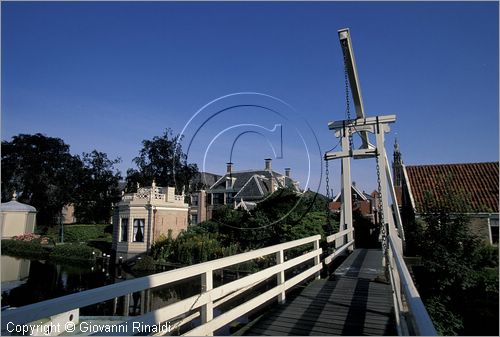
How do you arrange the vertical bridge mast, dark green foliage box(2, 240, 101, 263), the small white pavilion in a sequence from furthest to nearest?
the small white pavilion, dark green foliage box(2, 240, 101, 263), the vertical bridge mast

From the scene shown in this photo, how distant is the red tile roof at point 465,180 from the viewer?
16.8 meters

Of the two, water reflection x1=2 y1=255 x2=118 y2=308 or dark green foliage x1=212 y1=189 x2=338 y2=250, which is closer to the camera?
water reflection x1=2 y1=255 x2=118 y2=308

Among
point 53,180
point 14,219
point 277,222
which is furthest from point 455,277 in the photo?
point 53,180

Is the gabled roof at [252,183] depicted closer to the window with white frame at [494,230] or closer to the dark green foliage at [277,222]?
the dark green foliage at [277,222]

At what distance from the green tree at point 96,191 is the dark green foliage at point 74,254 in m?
15.6

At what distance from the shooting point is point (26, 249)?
29.6m

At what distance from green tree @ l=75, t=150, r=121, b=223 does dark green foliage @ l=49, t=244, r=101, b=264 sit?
51.1 ft

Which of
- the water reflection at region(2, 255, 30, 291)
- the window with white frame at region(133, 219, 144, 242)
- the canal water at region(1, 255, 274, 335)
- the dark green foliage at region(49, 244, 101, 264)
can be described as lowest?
the canal water at region(1, 255, 274, 335)

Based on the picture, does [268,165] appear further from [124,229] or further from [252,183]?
[124,229]

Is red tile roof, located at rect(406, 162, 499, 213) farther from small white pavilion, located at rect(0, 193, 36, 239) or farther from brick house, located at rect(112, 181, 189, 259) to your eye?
small white pavilion, located at rect(0, 193, 36, 239)

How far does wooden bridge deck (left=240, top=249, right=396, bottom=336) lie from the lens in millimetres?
4047

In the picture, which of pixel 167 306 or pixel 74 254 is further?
pixel 74 254

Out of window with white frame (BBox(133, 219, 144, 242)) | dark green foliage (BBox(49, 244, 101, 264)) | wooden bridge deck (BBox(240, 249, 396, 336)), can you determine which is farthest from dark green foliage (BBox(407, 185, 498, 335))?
dark green foliage (BBox(49, 244, 101, 264))

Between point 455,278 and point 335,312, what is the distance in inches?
254
